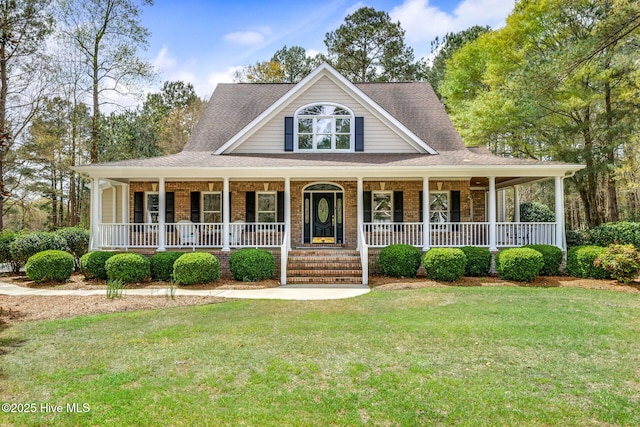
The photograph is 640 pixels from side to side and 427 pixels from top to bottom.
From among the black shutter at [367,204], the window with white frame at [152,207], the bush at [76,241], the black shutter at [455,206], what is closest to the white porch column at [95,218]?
the bush at [76,241]

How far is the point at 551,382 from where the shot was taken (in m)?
4.37

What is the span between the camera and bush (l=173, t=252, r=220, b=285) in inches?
425

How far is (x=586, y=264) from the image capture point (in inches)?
452

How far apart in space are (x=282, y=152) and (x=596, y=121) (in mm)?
14921

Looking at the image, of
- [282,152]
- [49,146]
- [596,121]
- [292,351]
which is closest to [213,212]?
[282,152]

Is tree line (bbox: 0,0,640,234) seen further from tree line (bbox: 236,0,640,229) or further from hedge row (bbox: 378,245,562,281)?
hedge row (bbox: 378,245,562,281)

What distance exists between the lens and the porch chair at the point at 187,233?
1313 cm

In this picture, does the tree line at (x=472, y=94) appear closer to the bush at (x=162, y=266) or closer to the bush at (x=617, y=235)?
the bush at (x=617, y=235)

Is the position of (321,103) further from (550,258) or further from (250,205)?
(550,258)

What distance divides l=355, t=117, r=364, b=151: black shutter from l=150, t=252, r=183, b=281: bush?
7576 mm

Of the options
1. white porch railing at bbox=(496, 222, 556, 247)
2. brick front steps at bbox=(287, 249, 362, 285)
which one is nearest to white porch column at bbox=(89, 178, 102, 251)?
brick front steps at bbox=(287, 249, 362, 285)

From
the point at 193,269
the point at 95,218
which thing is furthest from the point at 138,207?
the point at 193,269

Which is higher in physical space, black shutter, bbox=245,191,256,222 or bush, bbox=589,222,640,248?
black shutter, bbox=245,191,256,222

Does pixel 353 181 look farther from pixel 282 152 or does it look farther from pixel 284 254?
pixel 284 254
